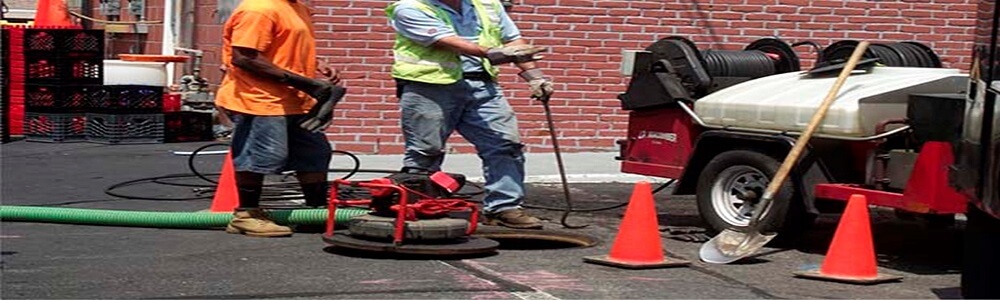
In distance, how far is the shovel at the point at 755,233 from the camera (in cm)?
789

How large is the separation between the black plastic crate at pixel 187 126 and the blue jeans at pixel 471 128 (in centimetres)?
694

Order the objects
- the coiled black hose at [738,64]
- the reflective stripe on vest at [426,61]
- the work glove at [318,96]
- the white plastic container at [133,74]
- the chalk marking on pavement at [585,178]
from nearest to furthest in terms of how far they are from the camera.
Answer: the work glove at [318,96] → the reflective stripe on vest at [426,61] → the coiled black hose at [738,64] → the chalk marking on pavement at [585,178] → the white plastic container at [133,74]

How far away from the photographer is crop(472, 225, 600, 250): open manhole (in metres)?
8.38

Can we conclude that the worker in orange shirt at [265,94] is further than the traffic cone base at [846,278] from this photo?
Yes

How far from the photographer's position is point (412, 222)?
766 centimetres

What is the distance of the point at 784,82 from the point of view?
29.3 ft

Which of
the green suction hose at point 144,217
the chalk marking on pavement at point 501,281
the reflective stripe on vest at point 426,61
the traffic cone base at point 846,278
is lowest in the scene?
the green suction hose at point 144,217

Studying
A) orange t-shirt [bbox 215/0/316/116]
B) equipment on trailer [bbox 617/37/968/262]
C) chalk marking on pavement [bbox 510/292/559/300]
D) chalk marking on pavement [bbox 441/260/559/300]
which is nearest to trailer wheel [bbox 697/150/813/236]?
equipment on trailer [bbox 617/37/968/262]

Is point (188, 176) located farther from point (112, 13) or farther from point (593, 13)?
point (112, 13)

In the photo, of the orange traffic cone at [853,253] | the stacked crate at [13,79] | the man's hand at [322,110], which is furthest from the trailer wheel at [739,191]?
the stacked crate at [13,79]

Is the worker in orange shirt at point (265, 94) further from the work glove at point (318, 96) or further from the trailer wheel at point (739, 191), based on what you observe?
the trailer wheel at point (739, 191)

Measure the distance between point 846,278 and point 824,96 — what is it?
141cm

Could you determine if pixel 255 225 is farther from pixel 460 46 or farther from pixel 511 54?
pixel 511 54

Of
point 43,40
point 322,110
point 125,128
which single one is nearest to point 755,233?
point 322,110
